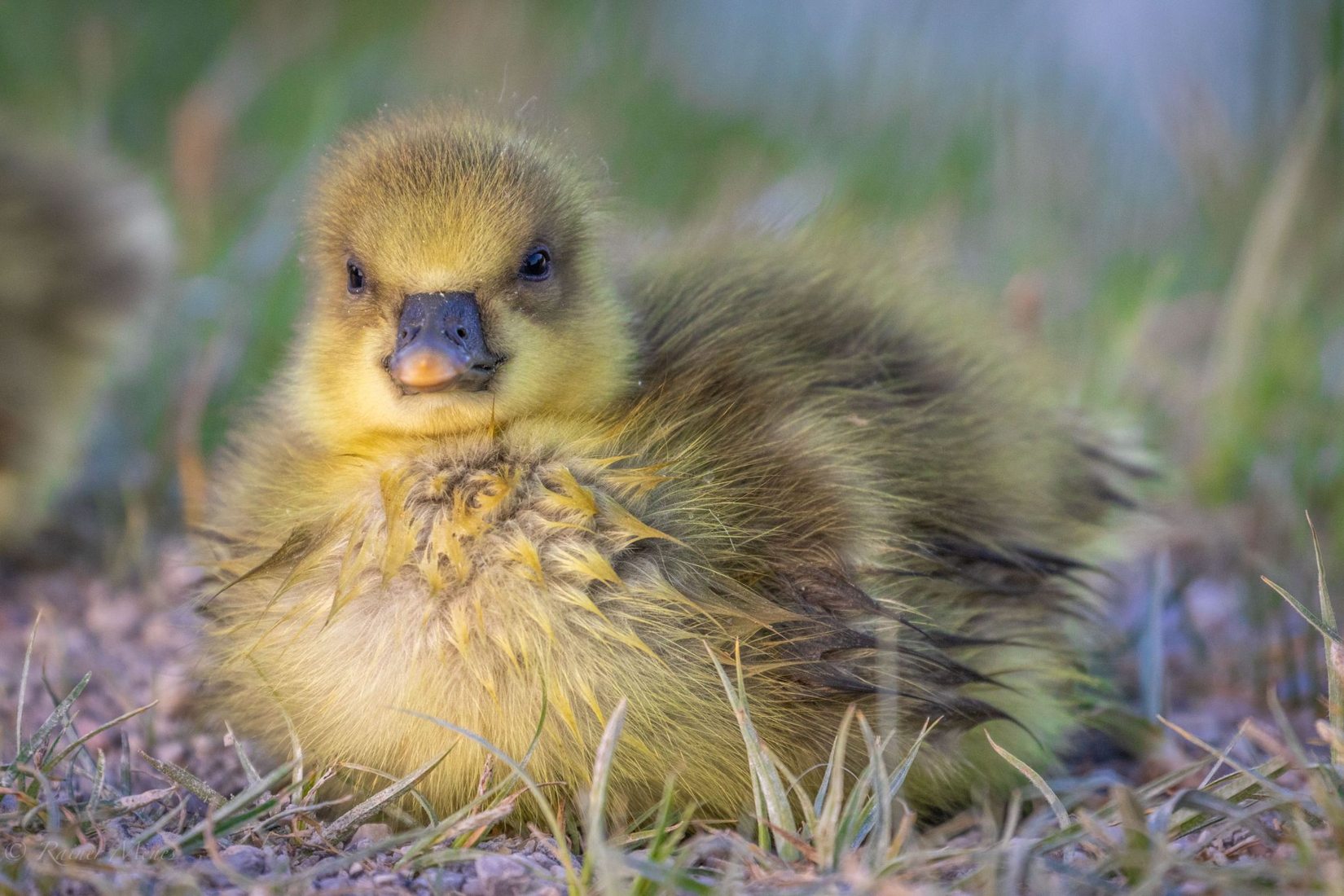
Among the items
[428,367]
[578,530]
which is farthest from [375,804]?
[428,367]

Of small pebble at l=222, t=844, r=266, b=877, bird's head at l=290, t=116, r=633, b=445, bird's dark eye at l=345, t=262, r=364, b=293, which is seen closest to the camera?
small pebble at l=222, t=844, r=266, b=877

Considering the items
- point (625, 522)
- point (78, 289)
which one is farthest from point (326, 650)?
point (78, 289)

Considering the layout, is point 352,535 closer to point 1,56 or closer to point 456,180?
point 456,180

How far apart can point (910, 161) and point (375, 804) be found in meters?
3.81

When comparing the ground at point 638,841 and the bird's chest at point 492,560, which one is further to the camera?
the bird's chest at point 492,560

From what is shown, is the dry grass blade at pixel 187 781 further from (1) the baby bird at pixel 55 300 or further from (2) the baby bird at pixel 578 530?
(1) the baby bird at pixel 55 300

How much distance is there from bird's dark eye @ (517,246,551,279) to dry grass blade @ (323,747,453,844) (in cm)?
69

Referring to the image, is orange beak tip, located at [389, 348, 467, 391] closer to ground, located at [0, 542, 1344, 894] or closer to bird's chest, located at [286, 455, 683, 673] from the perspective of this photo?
bird's chest, located at [286, 455, 683, 673]

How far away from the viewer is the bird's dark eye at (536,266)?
2.04 meters

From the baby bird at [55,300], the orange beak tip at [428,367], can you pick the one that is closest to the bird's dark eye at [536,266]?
the orange beak tip at [428,367]

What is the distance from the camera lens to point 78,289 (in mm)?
3307

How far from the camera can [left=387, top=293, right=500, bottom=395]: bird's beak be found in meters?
1.87

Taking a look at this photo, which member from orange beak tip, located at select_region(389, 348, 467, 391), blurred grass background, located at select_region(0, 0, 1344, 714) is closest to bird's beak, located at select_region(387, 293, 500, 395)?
orange beak tip, located at select_region(389, 348, 467, 391)

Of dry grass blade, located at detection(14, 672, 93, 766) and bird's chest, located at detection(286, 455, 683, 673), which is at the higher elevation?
bird's chest, located at detection(286, 455, 683, 673)
